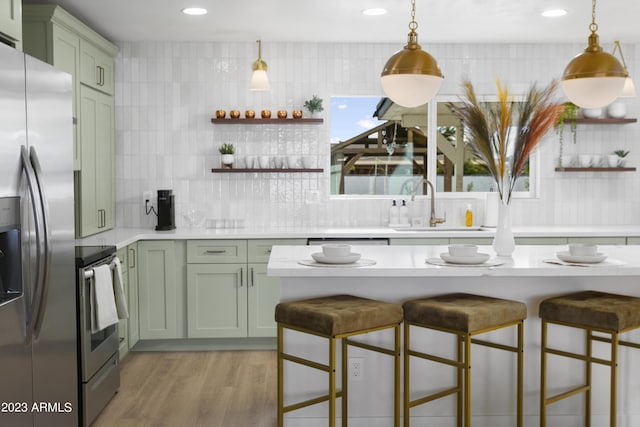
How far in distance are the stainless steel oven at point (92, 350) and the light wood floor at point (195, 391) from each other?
131mm

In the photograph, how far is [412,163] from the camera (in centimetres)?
571

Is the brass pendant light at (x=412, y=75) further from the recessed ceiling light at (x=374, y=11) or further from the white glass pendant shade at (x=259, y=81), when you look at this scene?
the white glass pendant shade at (x=259, y=81)

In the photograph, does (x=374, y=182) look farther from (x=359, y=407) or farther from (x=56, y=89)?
(x=56, y=89)

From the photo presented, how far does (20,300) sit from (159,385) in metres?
1.83

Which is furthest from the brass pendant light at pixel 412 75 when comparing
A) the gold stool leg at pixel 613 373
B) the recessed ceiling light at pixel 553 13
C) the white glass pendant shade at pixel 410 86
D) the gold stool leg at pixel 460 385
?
the recessed ceiling light at pixel 553 13

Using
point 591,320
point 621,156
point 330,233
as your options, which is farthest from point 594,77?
point 621,156

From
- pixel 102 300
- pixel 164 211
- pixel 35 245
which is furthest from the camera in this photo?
pixel 164 211

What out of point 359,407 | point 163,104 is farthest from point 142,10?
point 359,407

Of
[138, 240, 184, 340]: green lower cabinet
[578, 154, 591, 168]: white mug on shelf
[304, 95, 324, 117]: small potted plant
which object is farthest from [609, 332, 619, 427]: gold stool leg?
[304, 95, 324, 117]: small potted plant

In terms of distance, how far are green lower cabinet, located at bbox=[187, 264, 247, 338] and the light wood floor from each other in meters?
0.18

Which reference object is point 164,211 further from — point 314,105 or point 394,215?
point 394,215

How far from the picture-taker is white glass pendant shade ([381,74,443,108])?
2.89 metres

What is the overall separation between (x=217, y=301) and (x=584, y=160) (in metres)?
3.18

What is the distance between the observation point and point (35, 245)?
2.61 metres
